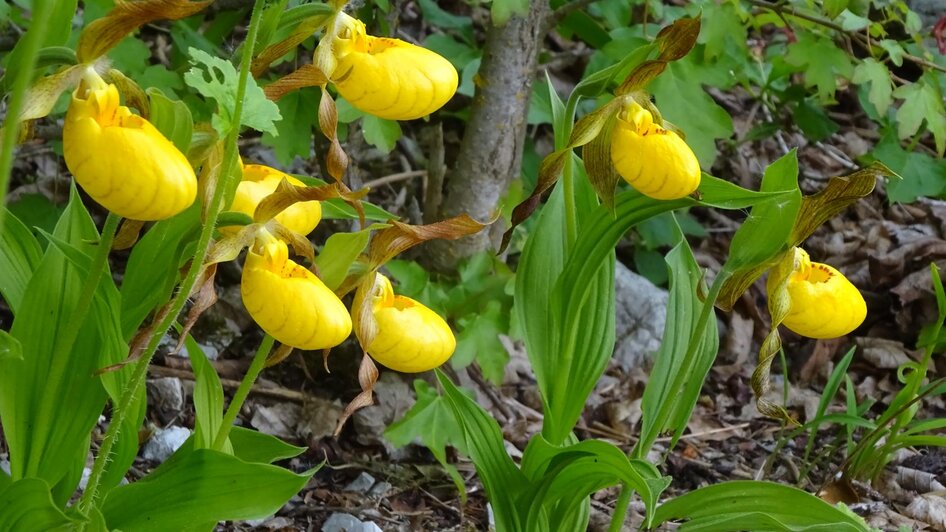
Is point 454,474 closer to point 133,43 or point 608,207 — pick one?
point 608,207

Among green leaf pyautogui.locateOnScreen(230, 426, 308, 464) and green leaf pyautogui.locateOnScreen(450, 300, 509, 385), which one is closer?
green leaf pyautogui.locateOnScreen(230, 426, 308, 464)

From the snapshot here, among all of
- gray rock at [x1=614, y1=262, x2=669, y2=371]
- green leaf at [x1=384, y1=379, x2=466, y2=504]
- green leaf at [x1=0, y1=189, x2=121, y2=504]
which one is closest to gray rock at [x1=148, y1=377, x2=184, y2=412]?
green leaf at [x1=384, y1=379, x2=466, y2=504]

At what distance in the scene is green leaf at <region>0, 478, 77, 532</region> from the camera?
130cm

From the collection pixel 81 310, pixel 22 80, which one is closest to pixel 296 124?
pixel 81 310

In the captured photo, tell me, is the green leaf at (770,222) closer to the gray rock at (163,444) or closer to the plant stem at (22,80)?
the plant stem at (22,80)

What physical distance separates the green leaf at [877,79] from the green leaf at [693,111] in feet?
1.24

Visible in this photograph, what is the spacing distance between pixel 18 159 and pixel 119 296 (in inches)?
70.9

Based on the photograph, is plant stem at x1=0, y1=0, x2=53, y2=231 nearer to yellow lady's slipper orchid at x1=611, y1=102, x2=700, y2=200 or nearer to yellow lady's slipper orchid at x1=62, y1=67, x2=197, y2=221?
yellow lady's slipper orchid at x1=62, y1=67, x2=197, y2=221

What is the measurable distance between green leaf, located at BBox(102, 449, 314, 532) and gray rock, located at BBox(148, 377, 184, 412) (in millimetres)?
966

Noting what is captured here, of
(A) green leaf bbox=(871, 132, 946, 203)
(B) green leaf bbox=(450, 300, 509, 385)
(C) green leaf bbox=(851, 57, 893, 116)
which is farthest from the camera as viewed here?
(A) green leaf bbox=(871, 132, 946, 203)

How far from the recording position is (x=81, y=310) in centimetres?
134

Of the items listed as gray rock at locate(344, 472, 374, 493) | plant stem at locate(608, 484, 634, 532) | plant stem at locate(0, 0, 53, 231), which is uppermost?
plant stem at locate(0, 0, 53, 231)

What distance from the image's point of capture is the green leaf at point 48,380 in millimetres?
1459

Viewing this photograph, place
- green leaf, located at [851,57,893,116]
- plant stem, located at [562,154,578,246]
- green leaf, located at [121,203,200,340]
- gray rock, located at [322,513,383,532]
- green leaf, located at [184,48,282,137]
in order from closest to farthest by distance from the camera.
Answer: green leaf, located at [184,48,282,137] → green leaf, located at [121,203,200,340] → plant stem, located at [562,154,578,246] → gray rock, located at [322,513,383,532] → green leaf, located at [851,57,893,116]
